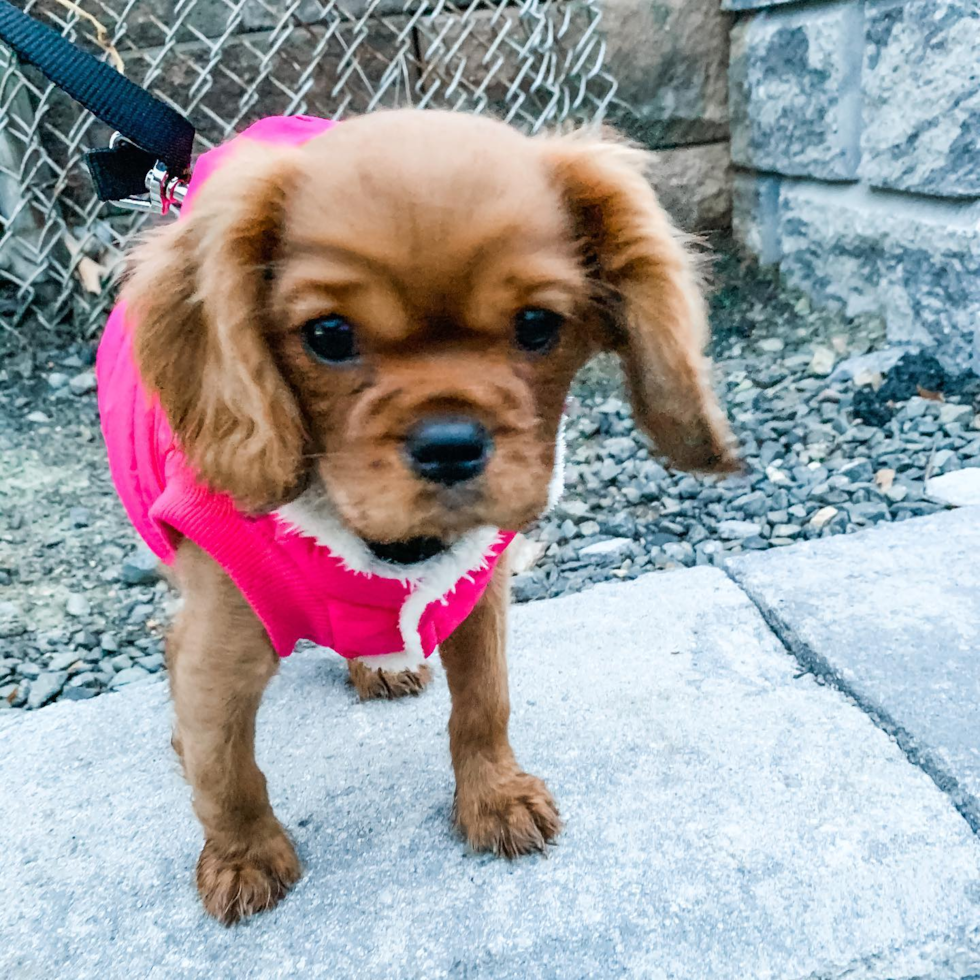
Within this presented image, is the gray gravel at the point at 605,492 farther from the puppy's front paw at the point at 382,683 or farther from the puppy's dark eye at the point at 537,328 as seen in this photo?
the puppy's dark eye at the point at 537,328

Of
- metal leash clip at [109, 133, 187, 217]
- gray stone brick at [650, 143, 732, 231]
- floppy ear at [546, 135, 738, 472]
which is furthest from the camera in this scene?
gray stone brick at [650, 143, 732, 231]

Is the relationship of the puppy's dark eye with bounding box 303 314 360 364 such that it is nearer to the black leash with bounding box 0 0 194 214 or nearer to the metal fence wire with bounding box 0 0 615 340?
the black leash with bounding box 0 0 194 214

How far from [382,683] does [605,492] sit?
1.28 metres

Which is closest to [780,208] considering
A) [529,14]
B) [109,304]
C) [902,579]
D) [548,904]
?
[529,14]

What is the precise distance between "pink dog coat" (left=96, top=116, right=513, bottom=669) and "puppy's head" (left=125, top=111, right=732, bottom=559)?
0.09m

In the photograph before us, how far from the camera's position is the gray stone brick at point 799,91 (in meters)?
3.58

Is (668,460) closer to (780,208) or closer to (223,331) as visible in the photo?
(223,331)

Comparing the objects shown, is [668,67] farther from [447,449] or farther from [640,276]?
[447,449]

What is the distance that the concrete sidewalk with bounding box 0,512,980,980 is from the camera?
5.10 feet

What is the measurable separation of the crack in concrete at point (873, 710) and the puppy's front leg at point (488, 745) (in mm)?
641

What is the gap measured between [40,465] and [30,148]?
1251mm

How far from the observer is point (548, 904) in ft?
5.37

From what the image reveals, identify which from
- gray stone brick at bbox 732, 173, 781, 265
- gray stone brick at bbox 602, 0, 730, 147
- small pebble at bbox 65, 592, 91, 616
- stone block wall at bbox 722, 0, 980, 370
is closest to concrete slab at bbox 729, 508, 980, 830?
stone block wall at bbox 722, 0, 980, 370

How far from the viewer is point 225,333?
1.24 m
